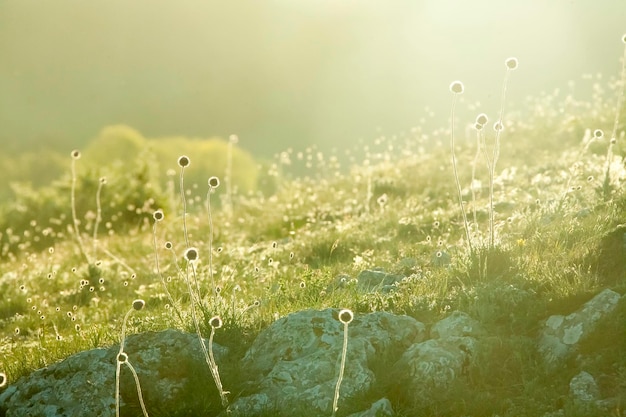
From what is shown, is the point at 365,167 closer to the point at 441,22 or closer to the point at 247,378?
the point at 247,378

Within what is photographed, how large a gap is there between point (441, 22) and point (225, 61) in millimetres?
27208

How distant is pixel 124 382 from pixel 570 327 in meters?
3.64

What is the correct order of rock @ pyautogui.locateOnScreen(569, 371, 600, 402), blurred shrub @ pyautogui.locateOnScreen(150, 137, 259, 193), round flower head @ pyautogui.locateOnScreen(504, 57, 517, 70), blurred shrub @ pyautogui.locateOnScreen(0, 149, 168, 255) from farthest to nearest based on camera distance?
blurred shrub @ pyautogui.locateOnScreen(150, 137, 259, 193)
blurred shrub @ pyautogui.locateOnScreen(0, 149, 168, 255)
round flower head @ pyautogui.locateOnScreen(504, 57, 517, 70)
rock @ pyautogui.locateOnScreen(569, 371, 600, 402)

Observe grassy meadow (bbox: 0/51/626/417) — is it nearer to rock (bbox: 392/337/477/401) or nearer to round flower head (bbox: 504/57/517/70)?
rock (bbox: 392/337/477/401)

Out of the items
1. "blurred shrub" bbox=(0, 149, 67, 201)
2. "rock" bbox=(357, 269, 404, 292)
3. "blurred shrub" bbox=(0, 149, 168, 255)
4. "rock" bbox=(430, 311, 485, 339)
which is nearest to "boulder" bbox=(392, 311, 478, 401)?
"rock" bbox=(430, 311, 485, 339)

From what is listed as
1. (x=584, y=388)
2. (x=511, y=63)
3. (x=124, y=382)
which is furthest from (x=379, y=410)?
(x=511, y=63)

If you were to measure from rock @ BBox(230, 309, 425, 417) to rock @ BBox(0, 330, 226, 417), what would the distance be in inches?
15.1

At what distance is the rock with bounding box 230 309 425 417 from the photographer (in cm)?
592

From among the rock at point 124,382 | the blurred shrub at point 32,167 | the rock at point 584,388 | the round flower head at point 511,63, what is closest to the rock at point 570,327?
the rock at point 584,388

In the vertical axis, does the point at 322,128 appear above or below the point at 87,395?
below

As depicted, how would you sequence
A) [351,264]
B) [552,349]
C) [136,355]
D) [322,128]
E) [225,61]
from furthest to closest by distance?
[225,61] < [322,128] < [351,264] < [136,355] < [552,349]

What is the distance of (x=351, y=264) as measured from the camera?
30.2ft

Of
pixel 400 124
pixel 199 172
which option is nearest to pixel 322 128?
pixel 400 124

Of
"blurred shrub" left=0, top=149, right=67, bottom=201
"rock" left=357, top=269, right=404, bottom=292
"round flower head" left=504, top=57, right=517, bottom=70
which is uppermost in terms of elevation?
"round flower head" left=504, top=57, right=517, bottom=70
